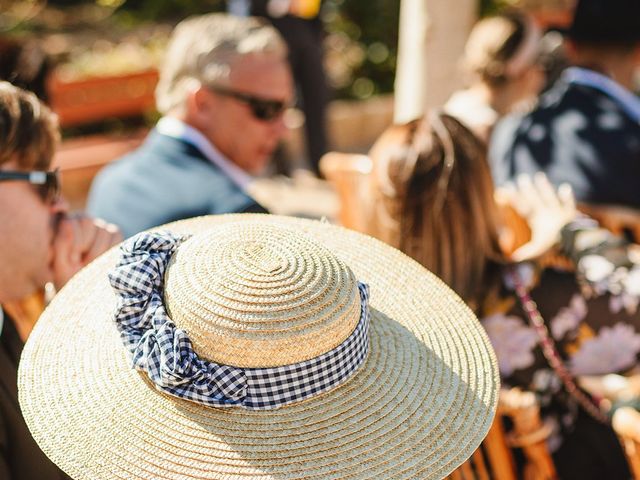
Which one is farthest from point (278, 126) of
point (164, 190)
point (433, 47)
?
point (433, 47)

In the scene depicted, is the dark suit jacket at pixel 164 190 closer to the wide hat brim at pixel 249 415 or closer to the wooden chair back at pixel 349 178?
the wooden chair back at pixel 349 178

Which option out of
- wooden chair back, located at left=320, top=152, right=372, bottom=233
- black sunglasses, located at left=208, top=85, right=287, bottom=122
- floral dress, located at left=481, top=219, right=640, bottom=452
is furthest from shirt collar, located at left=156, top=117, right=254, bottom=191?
floral dress, located at left=481, top=219, right=640, bottom=452

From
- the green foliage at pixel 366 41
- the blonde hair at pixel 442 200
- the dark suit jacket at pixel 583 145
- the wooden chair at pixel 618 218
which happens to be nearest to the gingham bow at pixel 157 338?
the blonde hair at pixel 442 200

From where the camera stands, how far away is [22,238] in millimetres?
1973

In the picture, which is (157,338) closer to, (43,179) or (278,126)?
(43,179)

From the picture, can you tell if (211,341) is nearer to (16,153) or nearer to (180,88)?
(16,153)

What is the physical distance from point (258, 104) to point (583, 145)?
160 centimetres

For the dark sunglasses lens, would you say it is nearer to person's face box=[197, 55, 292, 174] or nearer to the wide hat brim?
person's face box=[197, 55, 292, 174]

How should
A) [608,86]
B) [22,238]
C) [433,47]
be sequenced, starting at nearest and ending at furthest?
[22,238]
[608,86]
[433,47]

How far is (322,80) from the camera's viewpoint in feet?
22.4

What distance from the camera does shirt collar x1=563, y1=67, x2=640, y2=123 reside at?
3.38 m

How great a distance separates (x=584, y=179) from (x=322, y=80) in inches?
157

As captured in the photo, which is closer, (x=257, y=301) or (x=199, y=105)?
(x=257, y=301)

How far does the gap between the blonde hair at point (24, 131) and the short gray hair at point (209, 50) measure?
109 cm
